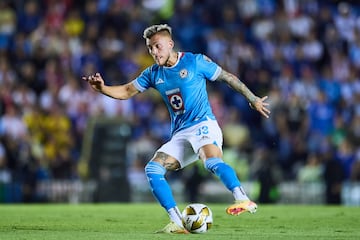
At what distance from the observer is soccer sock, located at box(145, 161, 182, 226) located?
1141 cm

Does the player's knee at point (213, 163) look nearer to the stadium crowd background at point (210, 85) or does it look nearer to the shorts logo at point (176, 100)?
the shorts logo at point (176, 100)

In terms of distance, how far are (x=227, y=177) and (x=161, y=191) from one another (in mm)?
770

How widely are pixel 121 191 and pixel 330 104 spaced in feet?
17.4

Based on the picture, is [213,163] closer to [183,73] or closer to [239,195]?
[239,195]

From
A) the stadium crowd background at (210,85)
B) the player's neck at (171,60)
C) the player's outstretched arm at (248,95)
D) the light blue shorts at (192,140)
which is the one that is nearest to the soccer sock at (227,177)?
the light blue shorts at (192,140)

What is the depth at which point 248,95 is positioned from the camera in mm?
11750

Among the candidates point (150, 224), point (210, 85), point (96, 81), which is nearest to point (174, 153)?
point (96, 81)

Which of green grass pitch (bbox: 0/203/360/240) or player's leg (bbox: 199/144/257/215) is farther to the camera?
green grass pitch (bbox: 0/203/360/240)

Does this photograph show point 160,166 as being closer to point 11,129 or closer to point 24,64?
point 11,129

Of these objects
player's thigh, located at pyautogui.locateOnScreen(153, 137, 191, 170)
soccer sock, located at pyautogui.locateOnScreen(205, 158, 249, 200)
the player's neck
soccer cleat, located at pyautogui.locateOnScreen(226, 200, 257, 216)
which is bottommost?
soccer cleat, located at pyautogui.locateOnScreen(226, 200, 257, 216)

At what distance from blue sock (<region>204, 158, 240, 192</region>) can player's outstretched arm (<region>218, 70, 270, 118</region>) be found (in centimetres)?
75

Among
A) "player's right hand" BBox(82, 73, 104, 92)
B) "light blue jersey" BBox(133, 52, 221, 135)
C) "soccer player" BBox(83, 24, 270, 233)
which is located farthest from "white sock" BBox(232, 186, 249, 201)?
"player's right hand" BBox(82, 73, 104, 92)

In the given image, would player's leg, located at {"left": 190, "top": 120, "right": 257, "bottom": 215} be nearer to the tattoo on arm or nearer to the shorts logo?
the shorts logo

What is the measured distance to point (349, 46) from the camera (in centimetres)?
2511
